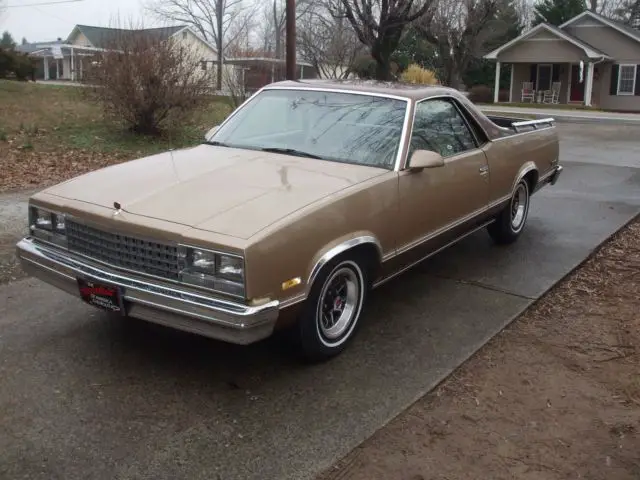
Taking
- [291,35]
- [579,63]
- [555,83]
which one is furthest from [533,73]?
[291,35]

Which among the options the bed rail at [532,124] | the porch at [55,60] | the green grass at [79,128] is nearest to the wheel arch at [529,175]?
the bed rail at [532,124]

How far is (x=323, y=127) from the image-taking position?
4.91 m

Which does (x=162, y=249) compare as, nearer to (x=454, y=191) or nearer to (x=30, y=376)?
(x=30, y=376)

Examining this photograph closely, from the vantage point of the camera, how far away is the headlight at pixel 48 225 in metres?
4.05

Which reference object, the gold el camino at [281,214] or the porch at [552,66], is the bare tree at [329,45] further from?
the gold el camino at [281,214]

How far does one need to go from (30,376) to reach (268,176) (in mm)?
1790

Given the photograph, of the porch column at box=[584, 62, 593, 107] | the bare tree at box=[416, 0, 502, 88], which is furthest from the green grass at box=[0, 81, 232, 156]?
the porch column at box=[584, 62, 593, 107]

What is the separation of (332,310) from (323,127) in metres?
1.50

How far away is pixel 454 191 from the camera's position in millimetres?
5105

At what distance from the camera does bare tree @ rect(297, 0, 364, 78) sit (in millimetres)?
32750

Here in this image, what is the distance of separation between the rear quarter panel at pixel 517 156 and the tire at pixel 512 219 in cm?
20

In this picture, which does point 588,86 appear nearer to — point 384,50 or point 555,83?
point 555,83

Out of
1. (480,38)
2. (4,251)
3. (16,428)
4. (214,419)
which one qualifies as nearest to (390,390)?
(214,419)

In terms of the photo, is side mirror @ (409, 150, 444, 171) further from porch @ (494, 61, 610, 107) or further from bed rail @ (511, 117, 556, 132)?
porch @ (494, 61, 610, 107)
